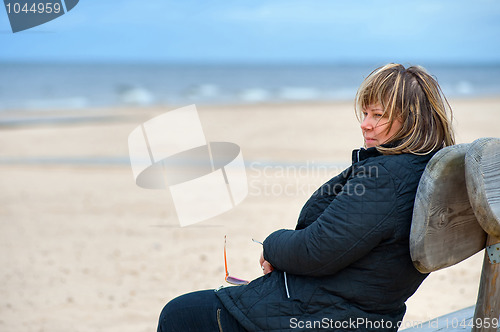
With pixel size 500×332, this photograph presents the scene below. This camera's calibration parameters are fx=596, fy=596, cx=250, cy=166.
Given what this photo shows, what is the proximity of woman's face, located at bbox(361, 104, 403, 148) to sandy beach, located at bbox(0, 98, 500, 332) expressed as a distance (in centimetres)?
81

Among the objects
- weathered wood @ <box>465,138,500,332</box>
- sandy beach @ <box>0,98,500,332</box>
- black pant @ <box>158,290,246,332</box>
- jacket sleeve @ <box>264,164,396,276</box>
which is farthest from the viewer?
sandy beach @ <box>0,98,500,332</box>

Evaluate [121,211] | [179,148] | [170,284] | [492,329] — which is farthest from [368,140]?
[179,148]

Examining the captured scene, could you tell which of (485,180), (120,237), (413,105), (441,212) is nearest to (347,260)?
(441,212)

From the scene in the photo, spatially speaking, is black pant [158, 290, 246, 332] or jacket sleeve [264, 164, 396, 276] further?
black pant [158, 290, 246, 332]

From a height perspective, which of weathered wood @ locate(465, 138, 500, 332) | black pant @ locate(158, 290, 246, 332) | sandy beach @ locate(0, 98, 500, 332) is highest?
weathered wood @ locate(465, 138, 500, 332)

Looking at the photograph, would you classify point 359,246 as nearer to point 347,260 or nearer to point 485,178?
point 347,260

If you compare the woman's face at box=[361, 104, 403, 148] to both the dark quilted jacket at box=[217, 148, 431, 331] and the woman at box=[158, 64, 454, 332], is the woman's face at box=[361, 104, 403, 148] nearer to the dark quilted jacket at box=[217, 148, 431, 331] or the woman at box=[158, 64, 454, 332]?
the woman at box=[158, 64, 454, 332]

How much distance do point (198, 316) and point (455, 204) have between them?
0.89m

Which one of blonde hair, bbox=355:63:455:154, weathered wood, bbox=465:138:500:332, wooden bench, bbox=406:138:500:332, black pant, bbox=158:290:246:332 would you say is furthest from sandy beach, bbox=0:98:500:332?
black pant, bbox=158:290:246:332

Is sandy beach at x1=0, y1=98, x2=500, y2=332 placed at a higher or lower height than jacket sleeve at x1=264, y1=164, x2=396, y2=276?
lower

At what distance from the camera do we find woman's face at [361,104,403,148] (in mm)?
1960

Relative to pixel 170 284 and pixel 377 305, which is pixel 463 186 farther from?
pixel 170 284

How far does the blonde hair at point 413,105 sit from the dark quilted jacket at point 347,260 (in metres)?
0.08

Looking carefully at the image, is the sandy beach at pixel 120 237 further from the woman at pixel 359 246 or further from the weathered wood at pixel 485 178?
the weathered wood at pixel 485 178
